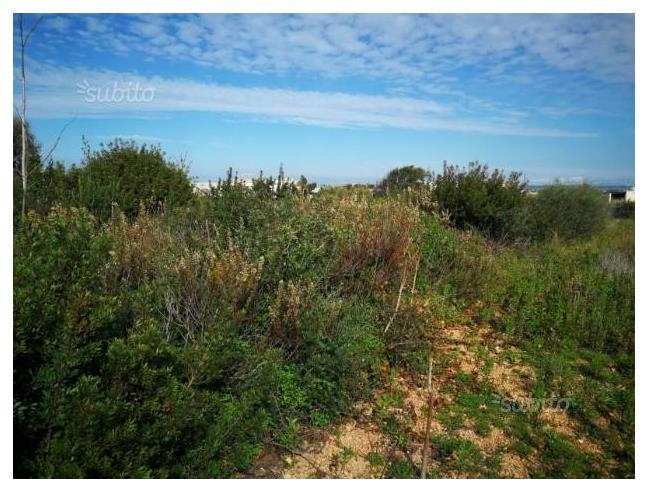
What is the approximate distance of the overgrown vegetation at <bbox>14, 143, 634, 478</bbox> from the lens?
2584 millimetres

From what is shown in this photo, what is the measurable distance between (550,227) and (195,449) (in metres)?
10.8

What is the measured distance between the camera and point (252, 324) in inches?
163

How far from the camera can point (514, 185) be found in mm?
10703

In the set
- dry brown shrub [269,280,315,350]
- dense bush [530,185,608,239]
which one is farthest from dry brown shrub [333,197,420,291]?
dense bush [530,185,608,239]

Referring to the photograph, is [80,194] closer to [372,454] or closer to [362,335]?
[362,335]

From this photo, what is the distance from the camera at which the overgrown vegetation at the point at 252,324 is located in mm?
2584
